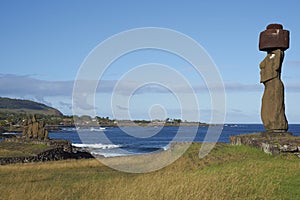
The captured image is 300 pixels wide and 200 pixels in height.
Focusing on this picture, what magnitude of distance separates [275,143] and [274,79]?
3901 millimetres

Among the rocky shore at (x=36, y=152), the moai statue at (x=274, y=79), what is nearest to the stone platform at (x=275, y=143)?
the moai statue at (x=274, y=79)

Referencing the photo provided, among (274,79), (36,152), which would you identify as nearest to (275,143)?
(274,79)

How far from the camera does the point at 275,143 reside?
16938mm

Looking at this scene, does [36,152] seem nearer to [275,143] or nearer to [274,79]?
[274,79]

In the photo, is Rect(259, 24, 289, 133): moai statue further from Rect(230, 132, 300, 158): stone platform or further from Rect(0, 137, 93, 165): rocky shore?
Rect(0, 137, 93, 165): rocky shore

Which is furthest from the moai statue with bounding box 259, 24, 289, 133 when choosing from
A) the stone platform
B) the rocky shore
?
the rocky shore

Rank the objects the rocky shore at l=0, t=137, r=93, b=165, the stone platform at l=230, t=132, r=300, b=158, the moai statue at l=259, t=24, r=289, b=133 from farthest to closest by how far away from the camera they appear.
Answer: the rocky shore at l=0, t=137, r=93, b=165
the moai statue at l=259, t=24, r=289, b=133
the stone platform at l=230, t=132, r=300, b=158

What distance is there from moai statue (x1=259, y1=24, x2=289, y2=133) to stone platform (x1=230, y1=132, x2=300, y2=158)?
0.43 meters

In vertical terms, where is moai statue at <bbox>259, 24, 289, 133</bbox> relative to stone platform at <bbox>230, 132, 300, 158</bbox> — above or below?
above

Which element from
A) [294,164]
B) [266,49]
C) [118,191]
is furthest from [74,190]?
[266,49]

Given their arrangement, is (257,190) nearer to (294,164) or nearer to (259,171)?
(259,171)

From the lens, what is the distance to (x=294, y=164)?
14.3 metres

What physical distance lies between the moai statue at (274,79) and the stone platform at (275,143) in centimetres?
43

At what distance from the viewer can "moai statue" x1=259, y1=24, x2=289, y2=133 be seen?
19.3 meters
